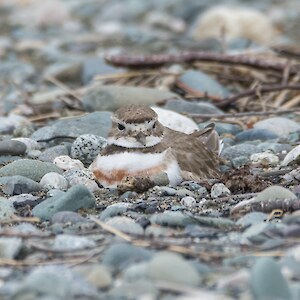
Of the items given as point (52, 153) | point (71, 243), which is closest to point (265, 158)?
point (52, 153)

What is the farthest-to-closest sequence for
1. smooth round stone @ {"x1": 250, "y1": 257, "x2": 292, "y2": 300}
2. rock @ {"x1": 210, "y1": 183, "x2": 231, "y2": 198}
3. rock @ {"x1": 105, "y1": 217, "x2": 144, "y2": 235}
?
rock @ {"x1": 210, "y1": 183, "x2": 231, "y2": 198} < rock @ {"x1": 105, "y1": 217, "x2": 144, "y2": 235} < smooth round stone @ {"x1": 250, "y1": 257, "x2": 292, "y2": 300}

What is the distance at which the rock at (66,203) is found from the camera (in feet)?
17.0

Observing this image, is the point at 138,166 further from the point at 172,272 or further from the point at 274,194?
the point at 172,272

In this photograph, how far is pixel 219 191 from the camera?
5.71 metres

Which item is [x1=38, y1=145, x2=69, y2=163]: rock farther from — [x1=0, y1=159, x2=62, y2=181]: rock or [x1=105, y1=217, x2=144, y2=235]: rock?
[x1=105, y1=217, x2=144, y2=235]: rock

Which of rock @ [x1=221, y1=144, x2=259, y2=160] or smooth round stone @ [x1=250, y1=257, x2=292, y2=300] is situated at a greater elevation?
smooth round stone @ [x1=250, y1=257, x2=292, y2=300]

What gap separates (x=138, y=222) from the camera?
192 inches

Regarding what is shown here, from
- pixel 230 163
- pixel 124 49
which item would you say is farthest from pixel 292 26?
pixel 230 163

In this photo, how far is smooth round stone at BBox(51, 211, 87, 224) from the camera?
497 cm

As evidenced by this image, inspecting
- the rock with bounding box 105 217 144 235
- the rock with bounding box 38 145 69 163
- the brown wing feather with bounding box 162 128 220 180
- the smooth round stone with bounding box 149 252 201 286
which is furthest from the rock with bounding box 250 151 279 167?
the smooth round stone with bounding box 149 252 201 286

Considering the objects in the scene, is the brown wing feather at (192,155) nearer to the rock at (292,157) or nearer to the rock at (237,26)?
the rock at (292,157)

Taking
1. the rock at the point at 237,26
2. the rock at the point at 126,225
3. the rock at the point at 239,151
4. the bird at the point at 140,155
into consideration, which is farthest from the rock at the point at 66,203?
the rock at the point at 237,26

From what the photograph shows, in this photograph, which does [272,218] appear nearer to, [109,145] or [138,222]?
[138,222]

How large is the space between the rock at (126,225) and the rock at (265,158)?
2.02 meters
